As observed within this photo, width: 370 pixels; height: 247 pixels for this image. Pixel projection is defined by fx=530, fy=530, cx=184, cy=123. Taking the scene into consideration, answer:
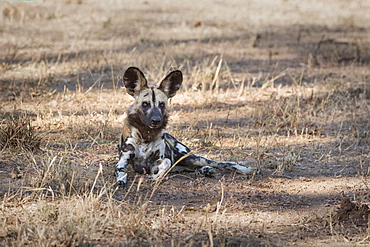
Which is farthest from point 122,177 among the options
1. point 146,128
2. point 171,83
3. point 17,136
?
point 17,136

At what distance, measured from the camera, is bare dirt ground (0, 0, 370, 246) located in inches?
153

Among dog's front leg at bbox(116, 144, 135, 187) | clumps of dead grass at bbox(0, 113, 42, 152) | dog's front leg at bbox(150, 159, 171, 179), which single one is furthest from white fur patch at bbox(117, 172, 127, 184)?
clumps of dead grass at bbox(0, 113, 42, 152)

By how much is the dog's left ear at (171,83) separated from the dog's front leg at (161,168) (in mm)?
649

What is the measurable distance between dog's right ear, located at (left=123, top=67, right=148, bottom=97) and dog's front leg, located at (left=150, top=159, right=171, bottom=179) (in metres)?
0.70

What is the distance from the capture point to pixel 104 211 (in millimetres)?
4020

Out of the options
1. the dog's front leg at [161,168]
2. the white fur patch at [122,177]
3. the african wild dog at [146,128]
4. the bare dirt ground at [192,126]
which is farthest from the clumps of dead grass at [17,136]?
the dog's front leg at [161,168]

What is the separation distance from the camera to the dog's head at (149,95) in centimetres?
486

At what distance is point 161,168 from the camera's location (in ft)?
16.2

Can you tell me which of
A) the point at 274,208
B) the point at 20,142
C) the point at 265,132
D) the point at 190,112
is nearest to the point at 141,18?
the point at 190,112

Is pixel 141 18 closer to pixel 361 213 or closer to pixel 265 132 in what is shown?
pixel 265 132

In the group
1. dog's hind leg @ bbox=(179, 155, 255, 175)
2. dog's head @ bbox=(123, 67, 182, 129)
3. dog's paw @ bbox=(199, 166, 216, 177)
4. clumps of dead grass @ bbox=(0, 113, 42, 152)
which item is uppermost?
dog's head @ bbox=(123, 67, 182, 129)

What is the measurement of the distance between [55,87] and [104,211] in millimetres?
4656

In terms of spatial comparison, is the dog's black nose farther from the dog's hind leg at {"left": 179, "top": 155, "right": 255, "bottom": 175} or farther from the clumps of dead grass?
the clumps of dead grass

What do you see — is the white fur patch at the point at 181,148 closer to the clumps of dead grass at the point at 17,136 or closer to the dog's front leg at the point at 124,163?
the dog's front leg at the point at 124,163
